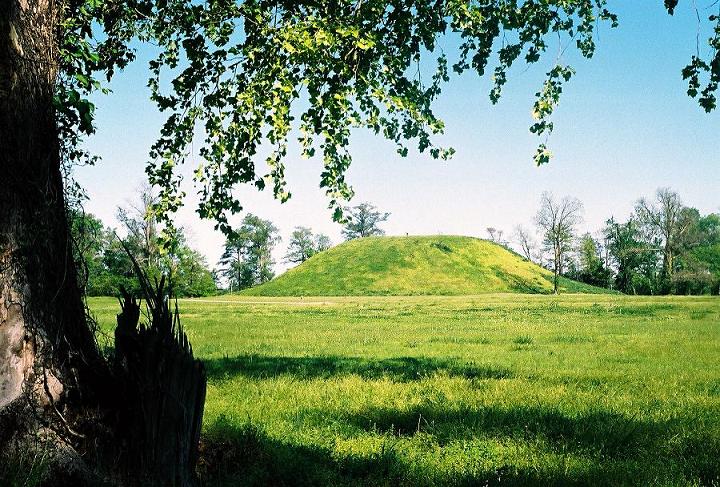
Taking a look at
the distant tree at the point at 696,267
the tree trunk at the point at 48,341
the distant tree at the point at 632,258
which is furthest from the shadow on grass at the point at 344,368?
the distant tree at the point at 632,258

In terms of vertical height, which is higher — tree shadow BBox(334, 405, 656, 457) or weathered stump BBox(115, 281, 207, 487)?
weathered stump BBox(115, 281, 207, 487)

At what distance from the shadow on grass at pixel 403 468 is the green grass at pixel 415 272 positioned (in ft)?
259

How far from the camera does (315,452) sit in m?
5.39

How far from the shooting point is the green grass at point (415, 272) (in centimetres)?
8969

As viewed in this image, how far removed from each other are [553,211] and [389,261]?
33.4 m

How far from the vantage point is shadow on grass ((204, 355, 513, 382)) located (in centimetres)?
1028

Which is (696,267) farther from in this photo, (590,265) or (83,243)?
(83,243)

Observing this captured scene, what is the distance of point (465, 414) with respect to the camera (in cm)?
695

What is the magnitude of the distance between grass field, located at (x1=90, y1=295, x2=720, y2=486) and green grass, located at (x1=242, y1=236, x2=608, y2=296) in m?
71.6

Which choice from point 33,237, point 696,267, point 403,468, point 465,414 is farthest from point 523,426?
point 696,267

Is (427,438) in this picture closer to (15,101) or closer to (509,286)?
(15,101)

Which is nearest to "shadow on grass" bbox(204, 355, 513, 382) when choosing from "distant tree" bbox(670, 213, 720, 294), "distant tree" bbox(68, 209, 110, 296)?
"distant tree" bbox(68, 209, 110, 296)

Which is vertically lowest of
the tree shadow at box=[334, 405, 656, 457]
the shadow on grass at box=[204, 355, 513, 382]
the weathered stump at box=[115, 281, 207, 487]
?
the shadow on grass at box=[204, 355, 513, 382]

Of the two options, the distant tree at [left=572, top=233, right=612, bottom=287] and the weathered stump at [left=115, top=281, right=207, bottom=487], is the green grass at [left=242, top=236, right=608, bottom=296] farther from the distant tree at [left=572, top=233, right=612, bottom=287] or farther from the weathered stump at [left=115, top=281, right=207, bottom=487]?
the weathered stump at [left=115, top=281, right=207, bottom=487]
